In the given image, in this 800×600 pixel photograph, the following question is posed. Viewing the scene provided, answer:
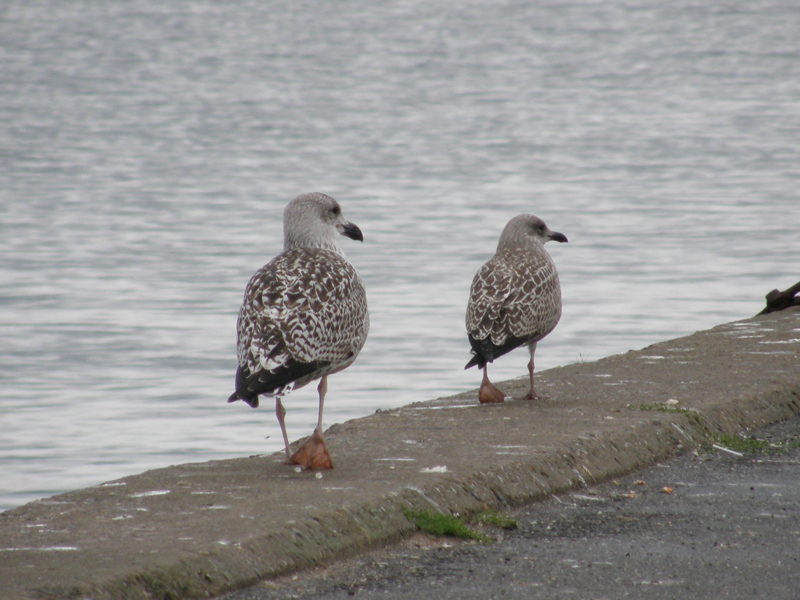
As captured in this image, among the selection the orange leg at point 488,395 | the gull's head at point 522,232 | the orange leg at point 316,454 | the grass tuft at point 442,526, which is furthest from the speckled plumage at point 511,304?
the grass tuft at point 442,526

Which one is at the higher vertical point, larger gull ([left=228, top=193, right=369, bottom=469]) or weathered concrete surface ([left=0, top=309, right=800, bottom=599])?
larger gull ([left=228, top=193, right=369, bottom=469])

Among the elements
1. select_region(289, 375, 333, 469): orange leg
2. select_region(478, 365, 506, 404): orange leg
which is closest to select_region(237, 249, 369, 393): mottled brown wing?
select_region(289, 375, 333, 469): orange leg

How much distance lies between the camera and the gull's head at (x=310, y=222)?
7.16 meters

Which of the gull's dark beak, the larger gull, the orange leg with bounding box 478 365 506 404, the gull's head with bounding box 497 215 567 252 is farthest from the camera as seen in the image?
the gull's head with bounding box 497 215 567 252

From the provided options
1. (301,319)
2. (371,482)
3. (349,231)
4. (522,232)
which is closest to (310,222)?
(349,231)

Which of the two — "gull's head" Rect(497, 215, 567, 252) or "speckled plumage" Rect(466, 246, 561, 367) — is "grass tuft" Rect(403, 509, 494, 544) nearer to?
"speckled plumage" Rect(466, 246, 561, 367)

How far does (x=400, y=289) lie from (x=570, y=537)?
33.1ft

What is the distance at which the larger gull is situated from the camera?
19.7 ft

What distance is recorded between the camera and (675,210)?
2362 cm

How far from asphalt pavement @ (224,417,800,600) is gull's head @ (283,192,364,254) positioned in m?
1.98

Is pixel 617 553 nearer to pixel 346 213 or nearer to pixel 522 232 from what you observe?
pixel 522 232

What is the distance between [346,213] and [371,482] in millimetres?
16602

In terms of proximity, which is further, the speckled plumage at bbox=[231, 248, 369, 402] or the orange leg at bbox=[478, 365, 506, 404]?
the orange leg at bbox=[478, 365, 506, 404]

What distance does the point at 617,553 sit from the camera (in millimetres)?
5129
